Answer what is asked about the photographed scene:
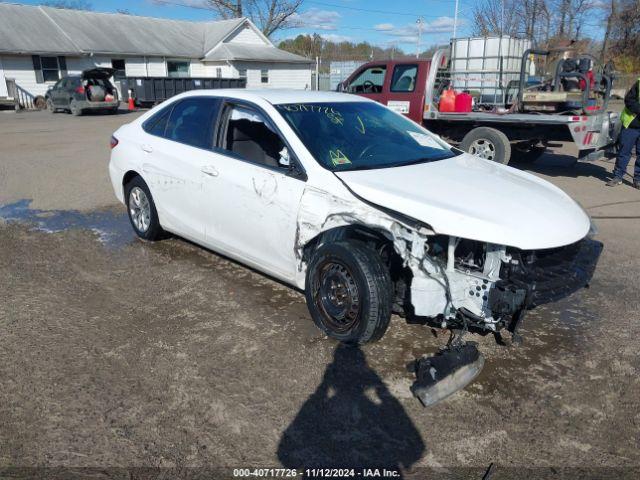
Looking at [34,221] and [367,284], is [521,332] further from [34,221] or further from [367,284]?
[34,221]

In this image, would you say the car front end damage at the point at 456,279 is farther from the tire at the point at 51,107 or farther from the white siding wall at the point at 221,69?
the white siding wall at the point at 221,69

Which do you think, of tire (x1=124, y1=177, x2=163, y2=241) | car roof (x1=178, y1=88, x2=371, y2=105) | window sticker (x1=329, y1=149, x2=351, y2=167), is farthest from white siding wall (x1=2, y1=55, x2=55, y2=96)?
window sticker (x1=329, y1=149, x2=351, y2=167)

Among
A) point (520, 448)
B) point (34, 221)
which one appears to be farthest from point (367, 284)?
point (34, 221)

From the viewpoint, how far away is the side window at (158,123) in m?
5.51

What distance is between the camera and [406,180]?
3895 millimetres

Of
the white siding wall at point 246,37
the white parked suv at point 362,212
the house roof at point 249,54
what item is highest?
the white siding wall at point 246,37

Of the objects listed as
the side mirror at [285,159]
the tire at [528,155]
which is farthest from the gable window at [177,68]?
the side mirror at [285,159]

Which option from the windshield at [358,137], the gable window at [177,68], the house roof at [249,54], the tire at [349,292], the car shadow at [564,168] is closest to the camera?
the tire at [349,292]

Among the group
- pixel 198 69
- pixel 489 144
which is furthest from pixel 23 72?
pixel 489 144

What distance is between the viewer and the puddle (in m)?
6.43

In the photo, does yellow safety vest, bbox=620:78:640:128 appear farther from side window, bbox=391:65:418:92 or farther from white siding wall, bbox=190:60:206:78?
white siding wall, bbox=190:60:206:78

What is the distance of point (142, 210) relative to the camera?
5.90 metres

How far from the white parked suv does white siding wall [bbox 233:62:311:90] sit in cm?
3344

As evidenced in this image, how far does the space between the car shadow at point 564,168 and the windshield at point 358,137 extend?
6336 mm
